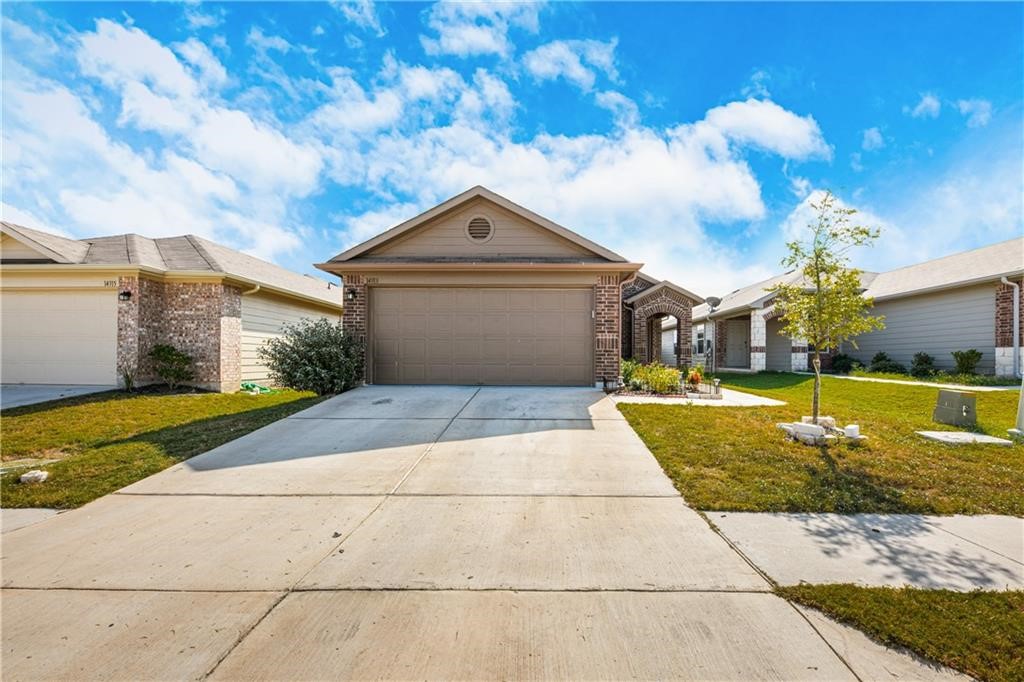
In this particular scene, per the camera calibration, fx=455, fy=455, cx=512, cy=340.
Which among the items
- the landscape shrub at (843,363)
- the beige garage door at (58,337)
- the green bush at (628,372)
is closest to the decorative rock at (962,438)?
the green bush at (628,372)

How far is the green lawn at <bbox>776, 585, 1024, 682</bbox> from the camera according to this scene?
93.1 inches

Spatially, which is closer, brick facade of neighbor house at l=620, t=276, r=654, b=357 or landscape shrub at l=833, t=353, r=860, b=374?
brick facade of neighbor house at l=620, t=276, r=654, b=357

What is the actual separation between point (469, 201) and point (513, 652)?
10.7 meters

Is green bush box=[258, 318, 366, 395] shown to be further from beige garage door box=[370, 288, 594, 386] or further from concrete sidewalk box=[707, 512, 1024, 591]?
concrete sidewalk box=[707, 512, 1024, 591]

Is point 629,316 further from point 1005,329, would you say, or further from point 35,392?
point 35,392

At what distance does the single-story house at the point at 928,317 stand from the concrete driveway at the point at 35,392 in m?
17.7

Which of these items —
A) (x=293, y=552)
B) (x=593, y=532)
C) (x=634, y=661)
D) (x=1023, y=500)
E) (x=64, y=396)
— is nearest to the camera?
(x=634, y=661)

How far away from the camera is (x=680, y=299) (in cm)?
1736

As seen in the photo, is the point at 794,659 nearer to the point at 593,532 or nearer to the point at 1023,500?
the point at 593,532

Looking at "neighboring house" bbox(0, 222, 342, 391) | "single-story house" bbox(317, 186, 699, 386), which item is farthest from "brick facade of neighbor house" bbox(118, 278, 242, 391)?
"single-story house" bbox(317, 186, 699, 386)

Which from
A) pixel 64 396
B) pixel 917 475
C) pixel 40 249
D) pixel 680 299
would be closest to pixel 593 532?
pixel 917 475

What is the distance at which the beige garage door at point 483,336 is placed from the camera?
11156mm

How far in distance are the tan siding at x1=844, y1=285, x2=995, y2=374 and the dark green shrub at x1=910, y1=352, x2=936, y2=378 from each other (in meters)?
0.19

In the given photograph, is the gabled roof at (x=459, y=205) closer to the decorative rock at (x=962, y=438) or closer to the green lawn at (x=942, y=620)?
the decorative rock at (x=962, y=438)
